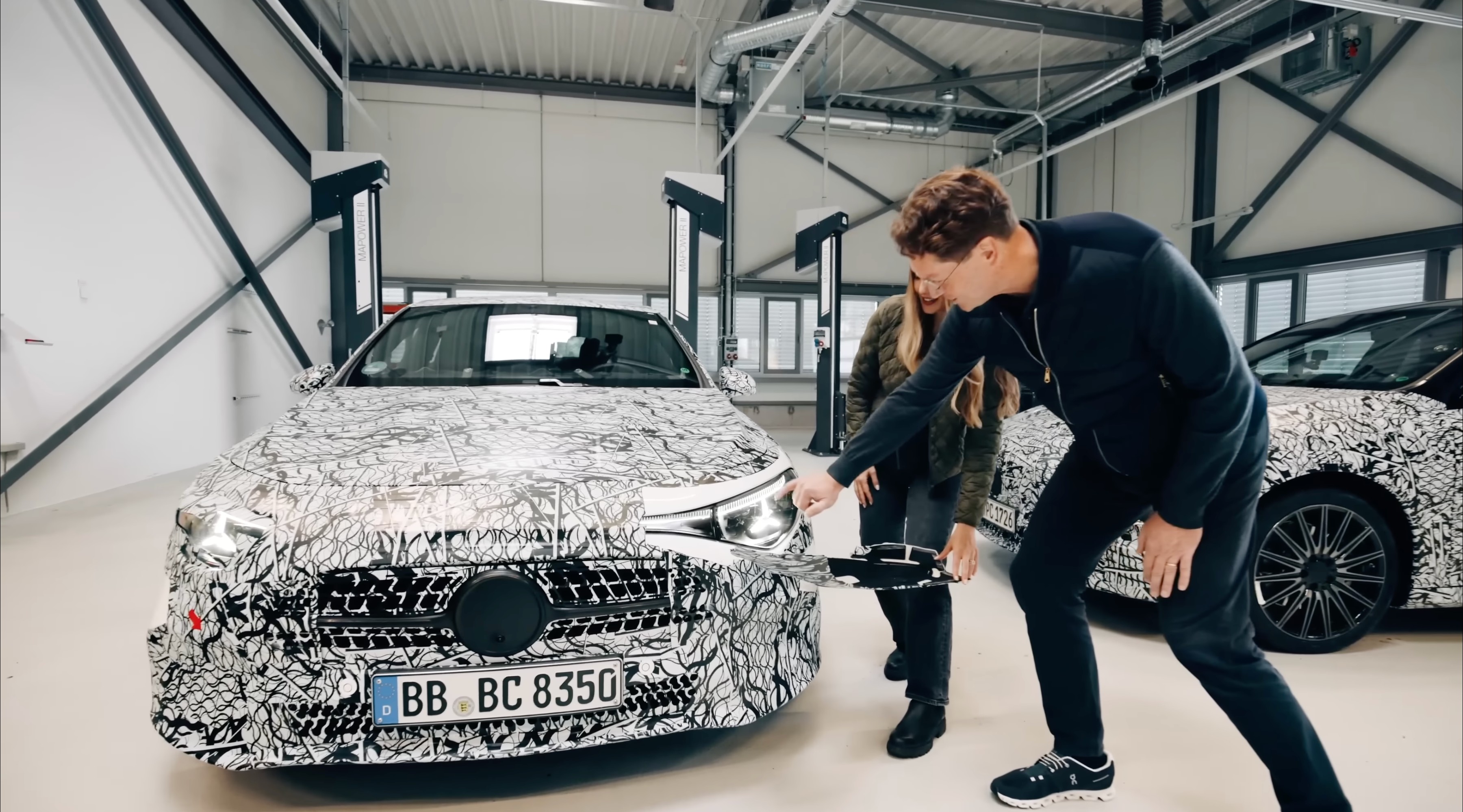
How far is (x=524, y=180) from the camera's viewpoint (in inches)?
377

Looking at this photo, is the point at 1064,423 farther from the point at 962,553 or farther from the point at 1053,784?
the point at 1053,784

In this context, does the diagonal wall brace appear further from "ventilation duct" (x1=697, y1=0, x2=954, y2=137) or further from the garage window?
the garage window

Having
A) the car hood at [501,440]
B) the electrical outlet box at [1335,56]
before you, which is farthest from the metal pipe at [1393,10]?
the car hood at [501,440]

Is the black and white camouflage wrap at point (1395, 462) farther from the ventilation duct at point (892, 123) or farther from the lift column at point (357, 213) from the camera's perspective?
the ventilation duct at point (892, 123)

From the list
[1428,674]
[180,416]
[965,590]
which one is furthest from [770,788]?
[180,416]

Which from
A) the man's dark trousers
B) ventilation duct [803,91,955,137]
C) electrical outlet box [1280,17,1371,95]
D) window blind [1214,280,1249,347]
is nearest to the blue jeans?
the man's dark trousers

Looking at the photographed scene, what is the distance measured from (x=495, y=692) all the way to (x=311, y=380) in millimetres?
1605

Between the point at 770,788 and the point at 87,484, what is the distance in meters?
5.39

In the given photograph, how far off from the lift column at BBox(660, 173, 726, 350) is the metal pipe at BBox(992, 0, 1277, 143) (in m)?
3.93

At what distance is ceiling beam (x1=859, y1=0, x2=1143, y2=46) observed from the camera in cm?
630

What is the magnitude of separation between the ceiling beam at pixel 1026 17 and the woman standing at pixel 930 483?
539 centimetres

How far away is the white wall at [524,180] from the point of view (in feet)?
30.5

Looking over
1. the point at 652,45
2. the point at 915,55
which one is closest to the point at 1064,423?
the point at 915,55

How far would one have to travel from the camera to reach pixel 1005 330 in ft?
4.53
